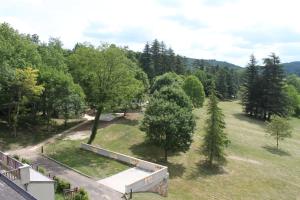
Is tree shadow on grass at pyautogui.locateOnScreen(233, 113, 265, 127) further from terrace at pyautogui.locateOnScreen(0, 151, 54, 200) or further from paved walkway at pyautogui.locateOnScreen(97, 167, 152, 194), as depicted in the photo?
terrace at pyautogui.locateOnScreen(0, 151, 54, 200)

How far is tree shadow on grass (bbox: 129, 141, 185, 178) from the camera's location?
37250 mm

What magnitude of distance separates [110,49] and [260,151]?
2455cm

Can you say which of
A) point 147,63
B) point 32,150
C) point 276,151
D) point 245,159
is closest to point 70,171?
point 32,150

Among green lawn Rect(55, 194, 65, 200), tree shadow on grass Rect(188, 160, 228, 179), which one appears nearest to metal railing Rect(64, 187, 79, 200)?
green lawn Rect(55, 194, 65, 200)

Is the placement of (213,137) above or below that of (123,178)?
above

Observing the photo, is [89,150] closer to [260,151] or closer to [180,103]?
[180,103]

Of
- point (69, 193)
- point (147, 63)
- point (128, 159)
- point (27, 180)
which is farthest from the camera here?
point (147, 63)

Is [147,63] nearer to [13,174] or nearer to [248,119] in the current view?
[248,119]

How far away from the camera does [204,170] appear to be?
39469 millimetres

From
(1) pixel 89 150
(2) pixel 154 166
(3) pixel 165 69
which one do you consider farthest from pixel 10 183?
(3) pixel 165 69

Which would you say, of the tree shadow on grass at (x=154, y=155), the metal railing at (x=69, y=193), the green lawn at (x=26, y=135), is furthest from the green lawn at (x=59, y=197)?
the green lawn at (x=26, y=135)

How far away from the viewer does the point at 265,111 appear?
234ft

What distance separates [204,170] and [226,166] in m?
3.13

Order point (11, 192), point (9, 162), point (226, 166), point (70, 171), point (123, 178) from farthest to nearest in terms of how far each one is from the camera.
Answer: point (226, 166) → point (70, 171) → point (123, 178) → point (9, 162) → point (11, 192)
